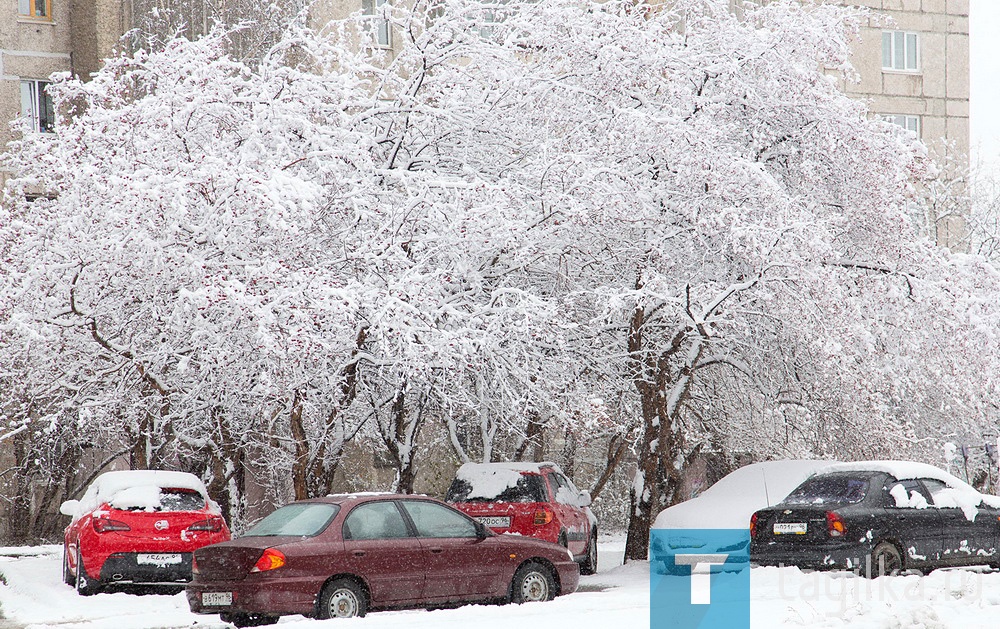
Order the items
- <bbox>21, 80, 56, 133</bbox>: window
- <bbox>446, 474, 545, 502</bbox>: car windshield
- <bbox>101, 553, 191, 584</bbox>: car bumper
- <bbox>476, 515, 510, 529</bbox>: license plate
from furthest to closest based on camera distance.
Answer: <bbox>21, 80, 56, 133</bbox>: window < <bbox>446, 474, 545, 502</bbox>: car windshield < <bbox>476, 515, 510, 529</bbox>: license plate < <bbox>101, 553, 191, 584</bbox>: car bumper

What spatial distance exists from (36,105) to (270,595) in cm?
2188

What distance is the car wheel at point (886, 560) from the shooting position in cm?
1438

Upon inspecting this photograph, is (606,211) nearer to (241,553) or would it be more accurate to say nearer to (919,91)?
(241,553)

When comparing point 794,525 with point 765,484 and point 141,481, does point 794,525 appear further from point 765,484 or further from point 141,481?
point 141,481

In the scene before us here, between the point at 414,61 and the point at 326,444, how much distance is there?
5.84 metres

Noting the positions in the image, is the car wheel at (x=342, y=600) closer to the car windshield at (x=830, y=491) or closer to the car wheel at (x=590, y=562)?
the car windshield at (x=830, y=491)

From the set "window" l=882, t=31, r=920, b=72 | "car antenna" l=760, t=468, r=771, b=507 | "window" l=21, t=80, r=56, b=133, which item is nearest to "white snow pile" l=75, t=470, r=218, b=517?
"car antenna" l=760, t=468, r=771, b=507

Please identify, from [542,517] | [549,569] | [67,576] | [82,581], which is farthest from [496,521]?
[67,576]

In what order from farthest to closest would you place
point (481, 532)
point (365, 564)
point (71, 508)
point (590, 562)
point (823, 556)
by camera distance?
point (590, 562), point (71, 508), point (823, 556), point (481, 532), point (365, 564)

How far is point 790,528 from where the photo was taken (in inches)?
568

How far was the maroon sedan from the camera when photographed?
11375mm

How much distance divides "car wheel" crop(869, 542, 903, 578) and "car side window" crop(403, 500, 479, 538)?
4784mm

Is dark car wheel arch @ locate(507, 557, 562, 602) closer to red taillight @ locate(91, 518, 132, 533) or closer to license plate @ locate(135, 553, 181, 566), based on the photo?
license plate @ locate(135, 553, 181, 566)

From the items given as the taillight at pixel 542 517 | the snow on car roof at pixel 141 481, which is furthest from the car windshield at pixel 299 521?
the taillight at pixel 542 517
